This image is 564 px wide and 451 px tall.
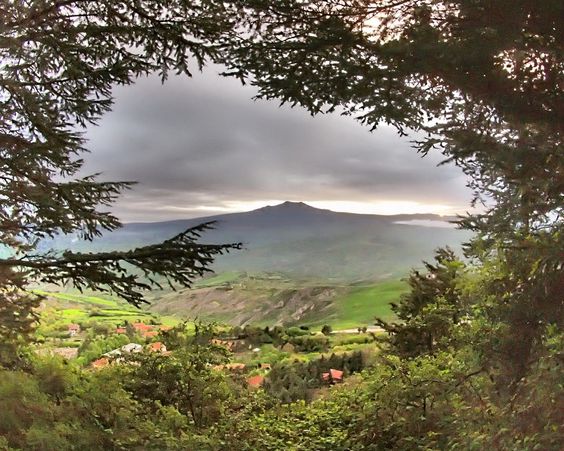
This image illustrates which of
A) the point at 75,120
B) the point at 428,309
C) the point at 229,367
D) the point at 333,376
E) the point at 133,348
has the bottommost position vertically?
the point at 333,376

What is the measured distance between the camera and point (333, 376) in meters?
9.59

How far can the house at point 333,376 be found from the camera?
31.1ft

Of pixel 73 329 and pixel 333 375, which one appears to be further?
pixel 73 329

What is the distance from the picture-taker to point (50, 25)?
4.13 meters

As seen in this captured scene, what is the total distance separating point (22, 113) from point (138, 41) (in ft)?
4.26

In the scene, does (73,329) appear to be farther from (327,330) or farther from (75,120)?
(75,120)

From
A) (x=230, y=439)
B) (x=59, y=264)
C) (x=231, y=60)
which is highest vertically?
(x=231, y=60)

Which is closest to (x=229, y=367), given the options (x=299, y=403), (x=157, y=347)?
(x=157, y=347)

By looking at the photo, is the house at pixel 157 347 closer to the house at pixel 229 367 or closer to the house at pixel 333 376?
the house at pixel 229 367

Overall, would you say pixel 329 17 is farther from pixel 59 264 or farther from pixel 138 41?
pixel 59 264

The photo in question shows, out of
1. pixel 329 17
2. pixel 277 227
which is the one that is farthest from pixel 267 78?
pixel 277 227

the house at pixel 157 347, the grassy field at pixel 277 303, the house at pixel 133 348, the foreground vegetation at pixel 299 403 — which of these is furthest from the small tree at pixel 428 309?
the grassy field at pixel 277 303

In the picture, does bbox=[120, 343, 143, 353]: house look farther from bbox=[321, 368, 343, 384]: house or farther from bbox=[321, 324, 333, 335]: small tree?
bbox=[321, 324, 333, 335]: small tree

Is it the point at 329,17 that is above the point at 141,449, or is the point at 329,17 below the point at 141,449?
above
